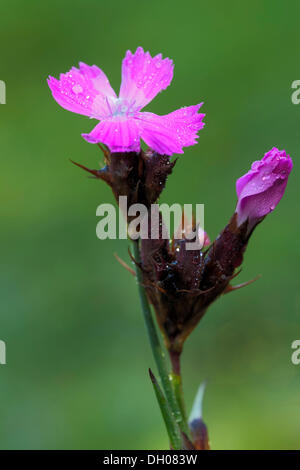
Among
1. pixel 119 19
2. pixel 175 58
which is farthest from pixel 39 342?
pixel 119 19

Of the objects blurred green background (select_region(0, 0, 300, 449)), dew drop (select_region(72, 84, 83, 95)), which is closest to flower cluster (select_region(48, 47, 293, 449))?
dew drop (select_region(72, 84, 83, 95))

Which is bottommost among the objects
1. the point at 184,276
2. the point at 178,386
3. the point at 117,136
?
the point at 178,386

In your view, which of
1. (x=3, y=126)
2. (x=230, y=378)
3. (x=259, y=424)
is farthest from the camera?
(x=3, y=126)

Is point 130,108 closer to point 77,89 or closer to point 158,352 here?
point 77,89

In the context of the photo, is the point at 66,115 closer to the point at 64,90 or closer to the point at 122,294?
the point at 122,294

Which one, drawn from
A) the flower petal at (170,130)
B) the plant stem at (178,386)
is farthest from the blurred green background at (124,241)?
the flower petal at (170,130)

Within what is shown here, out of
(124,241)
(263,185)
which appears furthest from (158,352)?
(124,241)
